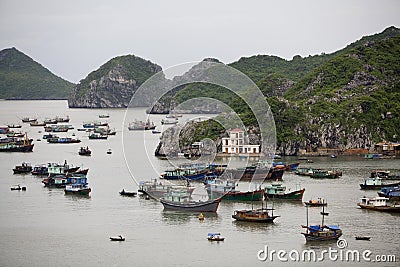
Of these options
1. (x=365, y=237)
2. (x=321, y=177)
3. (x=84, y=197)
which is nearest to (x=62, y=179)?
(x=84, y=197)

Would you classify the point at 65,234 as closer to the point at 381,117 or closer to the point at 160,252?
the point at 160,252

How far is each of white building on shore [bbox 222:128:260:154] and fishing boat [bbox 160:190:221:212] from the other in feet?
82.1

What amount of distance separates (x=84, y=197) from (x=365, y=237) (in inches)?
646

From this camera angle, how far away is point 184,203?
3634cm

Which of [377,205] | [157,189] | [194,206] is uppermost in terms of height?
[157,189]

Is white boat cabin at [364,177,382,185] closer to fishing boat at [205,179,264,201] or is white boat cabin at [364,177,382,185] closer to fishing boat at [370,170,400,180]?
fishing boat at [370,170,400,180]

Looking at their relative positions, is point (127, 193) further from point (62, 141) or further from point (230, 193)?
point (62, 141)

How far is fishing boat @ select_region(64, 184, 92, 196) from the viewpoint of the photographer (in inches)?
1636

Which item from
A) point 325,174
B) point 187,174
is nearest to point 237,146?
point 325,174

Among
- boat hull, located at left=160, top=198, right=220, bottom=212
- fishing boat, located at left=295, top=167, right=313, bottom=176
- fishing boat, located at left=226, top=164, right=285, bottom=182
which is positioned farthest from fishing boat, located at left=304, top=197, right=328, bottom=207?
fishing boat, located at left=295, top=167, right=313, bottom=176

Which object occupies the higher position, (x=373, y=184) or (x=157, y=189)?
(x=373, y=184)

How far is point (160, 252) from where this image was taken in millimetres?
29047

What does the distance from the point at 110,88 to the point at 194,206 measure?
148469 mm

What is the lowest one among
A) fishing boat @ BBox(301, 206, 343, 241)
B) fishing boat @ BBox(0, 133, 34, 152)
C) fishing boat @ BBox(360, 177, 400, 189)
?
fishing boat @ BBox(301, 206, 343, 241)
